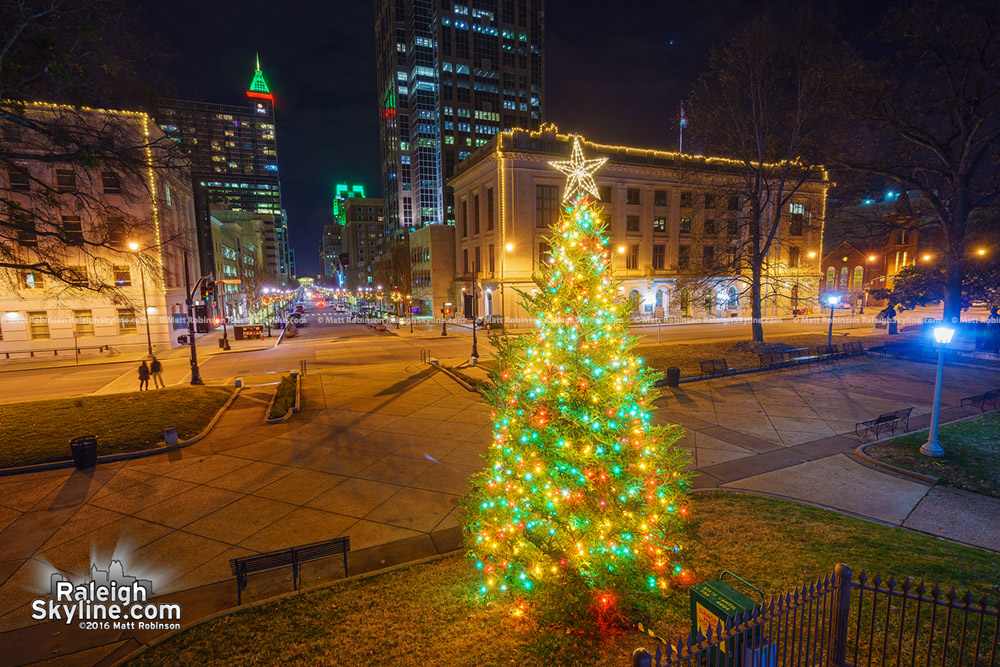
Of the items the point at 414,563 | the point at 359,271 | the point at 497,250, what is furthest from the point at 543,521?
the point at 359,271

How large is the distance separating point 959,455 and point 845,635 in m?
10.4

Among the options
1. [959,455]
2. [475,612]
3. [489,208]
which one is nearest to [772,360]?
[959,455]

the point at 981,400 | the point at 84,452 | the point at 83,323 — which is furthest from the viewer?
the point at 83,323

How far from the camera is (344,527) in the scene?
8547 mm

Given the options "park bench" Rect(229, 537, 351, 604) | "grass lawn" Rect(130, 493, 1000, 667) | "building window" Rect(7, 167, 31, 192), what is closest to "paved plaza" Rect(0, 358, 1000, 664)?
"park bench" Rect(229, 537, 351, 604)

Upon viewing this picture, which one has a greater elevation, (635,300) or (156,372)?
(635,300)

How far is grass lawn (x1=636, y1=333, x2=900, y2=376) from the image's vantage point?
77.6 feet

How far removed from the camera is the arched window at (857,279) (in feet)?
217

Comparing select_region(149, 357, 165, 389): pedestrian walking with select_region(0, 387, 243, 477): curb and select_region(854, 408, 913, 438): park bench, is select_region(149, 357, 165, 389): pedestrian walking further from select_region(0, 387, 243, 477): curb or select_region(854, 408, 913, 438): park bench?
select_region(854, 408, 913, 438): park bench

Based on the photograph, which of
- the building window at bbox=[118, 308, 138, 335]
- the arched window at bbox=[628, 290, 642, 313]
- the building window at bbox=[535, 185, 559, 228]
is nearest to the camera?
the arched window at bbox=[628, 290, 642, 313]

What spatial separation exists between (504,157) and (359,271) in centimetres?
11248

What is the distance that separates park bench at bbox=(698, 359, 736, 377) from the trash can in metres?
23.3

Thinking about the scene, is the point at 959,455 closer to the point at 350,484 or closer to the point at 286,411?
the point at 350,484

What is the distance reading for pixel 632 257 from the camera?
50938 mm
